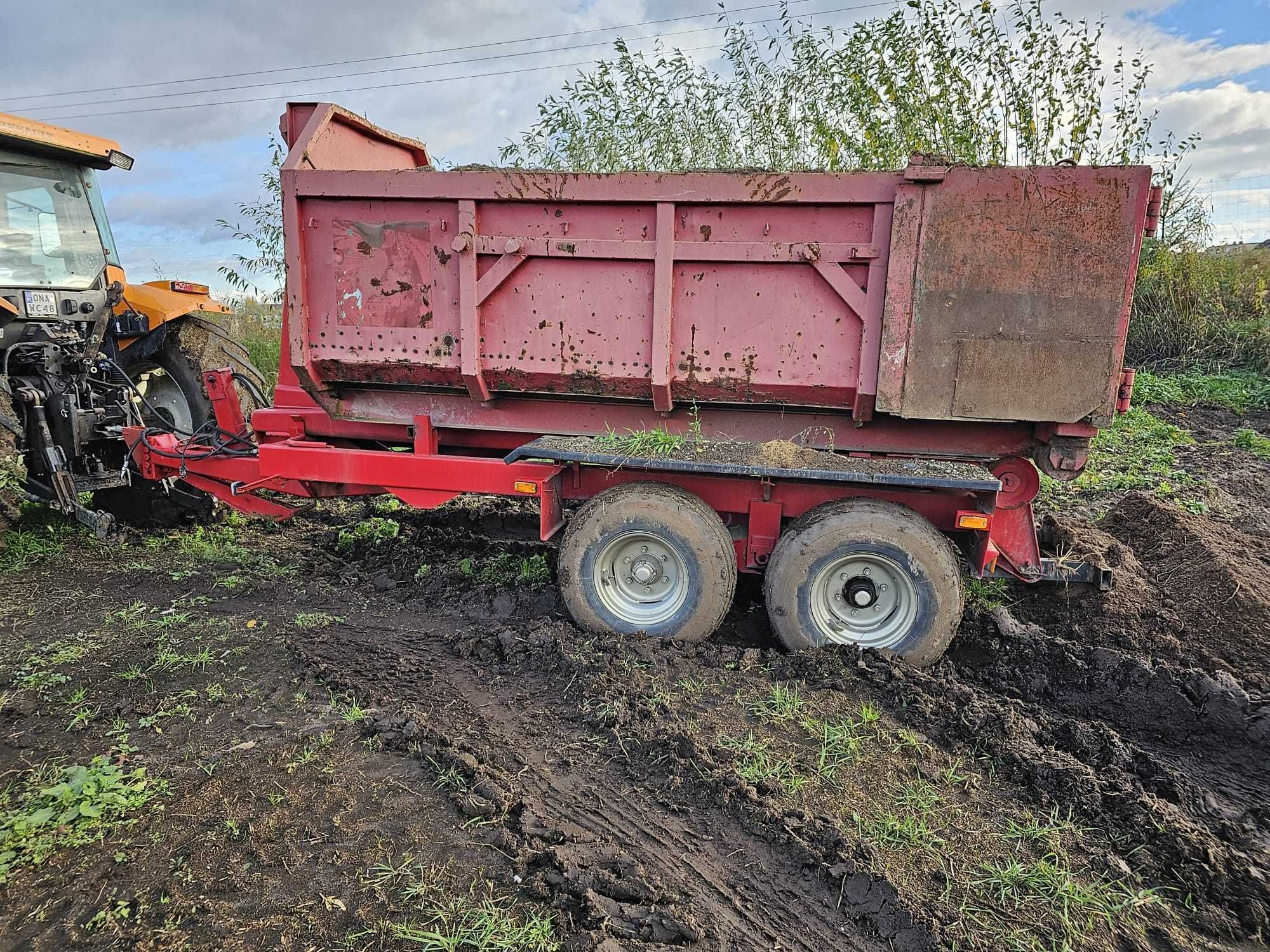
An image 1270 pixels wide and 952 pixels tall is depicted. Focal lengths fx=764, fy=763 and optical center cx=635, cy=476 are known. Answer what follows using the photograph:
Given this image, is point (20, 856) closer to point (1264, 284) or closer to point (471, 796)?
point (471, 796)

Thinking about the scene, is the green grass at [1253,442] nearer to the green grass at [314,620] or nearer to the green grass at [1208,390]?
the green grass at [1208,390]

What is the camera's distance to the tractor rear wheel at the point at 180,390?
6094mm

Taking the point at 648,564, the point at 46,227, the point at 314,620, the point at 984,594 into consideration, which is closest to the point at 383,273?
the point at 314,620

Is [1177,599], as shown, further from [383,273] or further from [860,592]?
[383,273]

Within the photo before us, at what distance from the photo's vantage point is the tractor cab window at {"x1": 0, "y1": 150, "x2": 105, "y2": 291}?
5281 mm

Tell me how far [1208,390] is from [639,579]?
855 centimetres

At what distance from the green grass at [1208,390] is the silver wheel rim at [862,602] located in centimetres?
679

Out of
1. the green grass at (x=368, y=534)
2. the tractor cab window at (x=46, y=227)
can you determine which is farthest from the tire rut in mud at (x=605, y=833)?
the tractor cab window at (x=46, y=227)

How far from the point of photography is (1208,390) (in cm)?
904

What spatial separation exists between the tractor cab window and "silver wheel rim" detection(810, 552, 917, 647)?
18.8 feet

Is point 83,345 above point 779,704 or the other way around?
above

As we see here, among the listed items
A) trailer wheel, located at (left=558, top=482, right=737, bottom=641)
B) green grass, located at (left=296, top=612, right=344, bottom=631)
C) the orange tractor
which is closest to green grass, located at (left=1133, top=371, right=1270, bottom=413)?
trailer wheel, located at (left=558, top=482, right=737, bottom=641)

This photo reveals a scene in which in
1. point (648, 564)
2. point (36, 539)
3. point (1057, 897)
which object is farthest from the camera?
point (36, 539)

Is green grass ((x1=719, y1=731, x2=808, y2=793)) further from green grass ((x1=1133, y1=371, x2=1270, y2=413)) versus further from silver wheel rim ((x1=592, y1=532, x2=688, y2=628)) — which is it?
green grass ((x1=1133, y1=371, x2=1270, y2=413))
